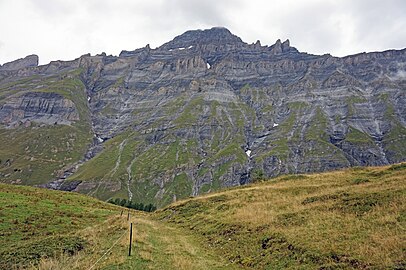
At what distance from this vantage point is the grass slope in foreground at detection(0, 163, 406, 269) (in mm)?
18500

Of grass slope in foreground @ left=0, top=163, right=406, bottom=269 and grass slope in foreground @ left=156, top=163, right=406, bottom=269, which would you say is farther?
grass slope in foreground @ left=0, top=163, right=406, bottom=269

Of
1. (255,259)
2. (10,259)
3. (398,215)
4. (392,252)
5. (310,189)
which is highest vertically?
(310,189)

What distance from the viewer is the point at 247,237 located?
85.4 ft

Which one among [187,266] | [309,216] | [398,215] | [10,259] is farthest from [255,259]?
[10,259]

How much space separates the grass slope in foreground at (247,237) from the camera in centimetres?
1850

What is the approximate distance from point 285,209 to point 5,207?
29761 mm

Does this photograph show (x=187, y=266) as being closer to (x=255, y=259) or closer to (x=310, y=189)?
(x=255, y=259)

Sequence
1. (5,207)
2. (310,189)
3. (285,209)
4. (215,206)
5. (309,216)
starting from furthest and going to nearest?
(215,206), (310,189), (5,207), (285,209), (309,216)

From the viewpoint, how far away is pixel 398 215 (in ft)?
69.7

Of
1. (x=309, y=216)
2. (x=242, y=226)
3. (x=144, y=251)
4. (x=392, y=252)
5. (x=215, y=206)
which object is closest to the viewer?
(x=392, y=252)

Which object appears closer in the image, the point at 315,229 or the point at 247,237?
the point at 315,229

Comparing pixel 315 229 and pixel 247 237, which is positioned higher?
pixel 315 229

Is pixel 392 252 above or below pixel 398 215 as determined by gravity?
below

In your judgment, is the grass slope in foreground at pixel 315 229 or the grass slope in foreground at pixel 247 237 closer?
the grass slope in foreground at pixel 315 229
